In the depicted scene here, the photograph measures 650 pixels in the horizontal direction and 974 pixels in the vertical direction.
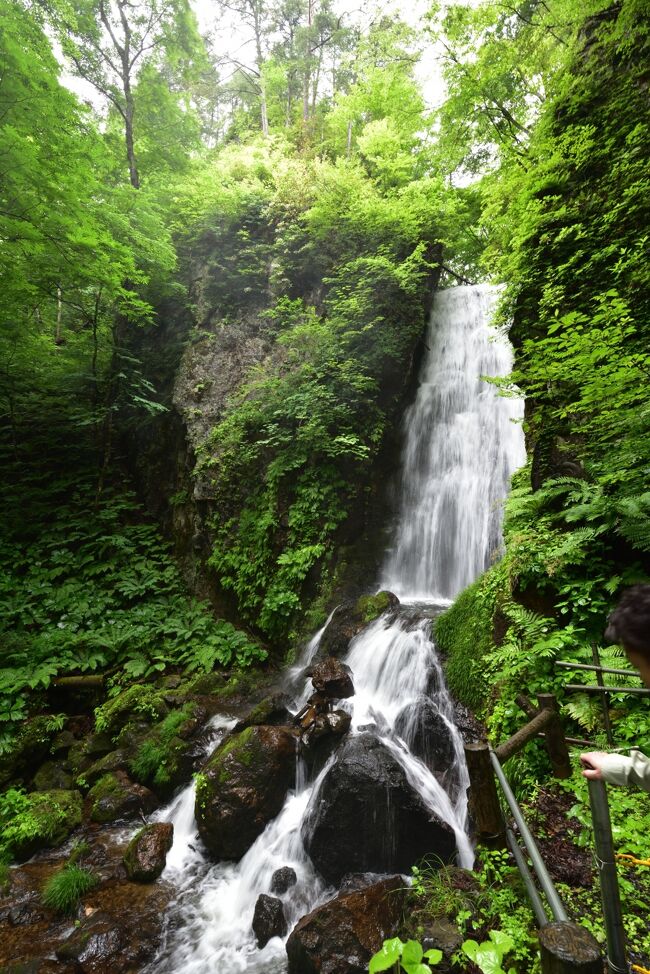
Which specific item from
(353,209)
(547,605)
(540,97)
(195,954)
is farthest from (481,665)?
(353,209)

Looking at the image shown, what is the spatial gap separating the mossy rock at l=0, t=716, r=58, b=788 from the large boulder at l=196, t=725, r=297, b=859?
3037 millimetres

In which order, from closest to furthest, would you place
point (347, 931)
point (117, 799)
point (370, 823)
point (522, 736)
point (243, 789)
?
point (522, 736), point (347, 931), point (370, 823), point (243, 789), point (117, 799)

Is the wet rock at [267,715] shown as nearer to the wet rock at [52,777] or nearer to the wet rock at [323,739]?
the wet rock at [323,739]

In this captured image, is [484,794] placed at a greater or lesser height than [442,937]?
greater

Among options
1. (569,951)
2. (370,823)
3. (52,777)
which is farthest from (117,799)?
(569,951)

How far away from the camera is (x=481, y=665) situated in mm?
5020

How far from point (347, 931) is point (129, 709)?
198 inches

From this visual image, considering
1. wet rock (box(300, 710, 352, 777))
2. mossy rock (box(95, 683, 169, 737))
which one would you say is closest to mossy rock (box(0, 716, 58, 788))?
mossy rock (box(95, 683, 169, 737))

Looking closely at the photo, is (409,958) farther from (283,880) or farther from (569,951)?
(283,880)

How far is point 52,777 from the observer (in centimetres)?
632

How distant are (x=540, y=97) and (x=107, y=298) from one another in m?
10.7

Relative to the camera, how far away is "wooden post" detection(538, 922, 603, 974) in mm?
1425

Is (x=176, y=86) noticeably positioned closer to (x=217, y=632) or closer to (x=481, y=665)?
(x=217, y=632)

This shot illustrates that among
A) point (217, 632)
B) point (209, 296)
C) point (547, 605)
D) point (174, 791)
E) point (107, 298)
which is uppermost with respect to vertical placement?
point (209, 296)
